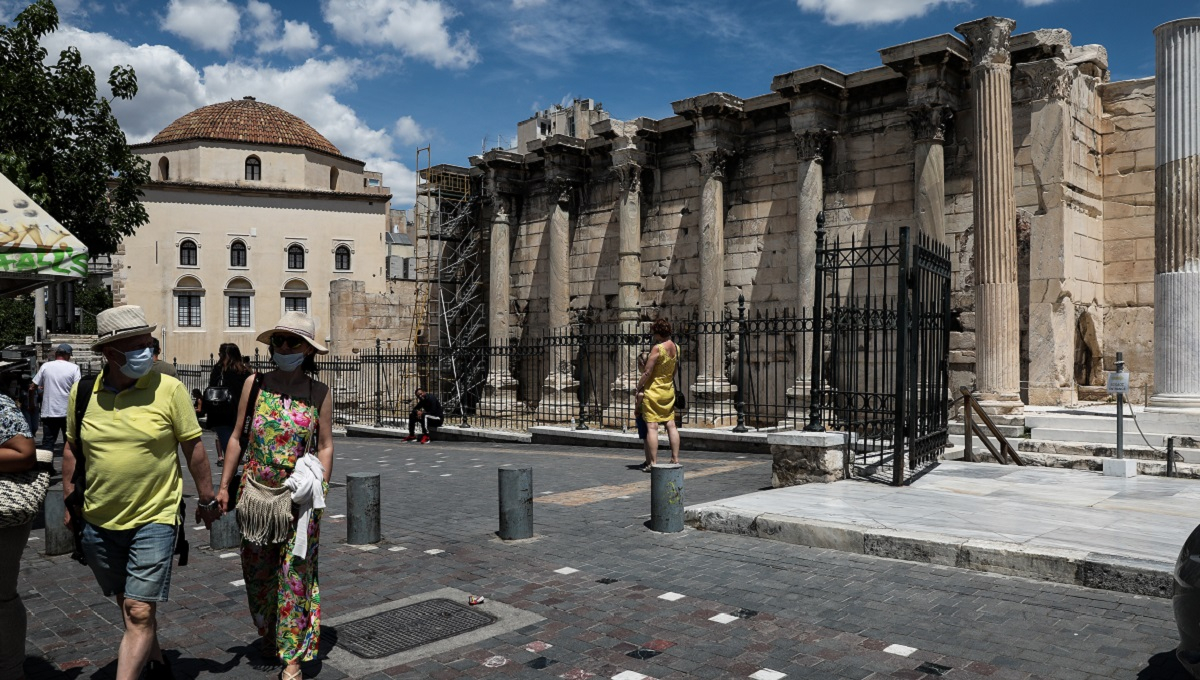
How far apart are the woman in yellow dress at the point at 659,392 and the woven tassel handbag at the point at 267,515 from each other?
22.5 feet

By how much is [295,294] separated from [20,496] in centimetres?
4426

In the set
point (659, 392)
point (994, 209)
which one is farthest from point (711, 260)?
point (659, 392)

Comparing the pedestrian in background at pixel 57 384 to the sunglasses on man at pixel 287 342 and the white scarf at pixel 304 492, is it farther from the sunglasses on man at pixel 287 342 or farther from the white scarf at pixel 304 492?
the white scarf at pixel 304 492

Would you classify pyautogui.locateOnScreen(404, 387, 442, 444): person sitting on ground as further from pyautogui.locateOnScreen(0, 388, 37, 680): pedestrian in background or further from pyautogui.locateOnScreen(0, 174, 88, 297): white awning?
pyautogui.locateOnScreen(0, 388, 37, 680): pedestrian in background

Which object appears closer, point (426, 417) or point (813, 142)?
point (813, 142)

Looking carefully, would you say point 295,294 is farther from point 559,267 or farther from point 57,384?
point 57,384

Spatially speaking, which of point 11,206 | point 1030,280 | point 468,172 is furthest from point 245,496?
point 468,172

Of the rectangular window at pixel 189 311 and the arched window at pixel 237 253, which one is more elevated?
the arched window at pixel 237 253

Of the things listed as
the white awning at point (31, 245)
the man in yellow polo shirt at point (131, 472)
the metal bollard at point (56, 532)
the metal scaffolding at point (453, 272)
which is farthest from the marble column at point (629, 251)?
the man in yellow polo shirt at point (131, 472)

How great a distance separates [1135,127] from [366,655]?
1531 centimetres

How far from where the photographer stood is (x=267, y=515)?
13.9ft

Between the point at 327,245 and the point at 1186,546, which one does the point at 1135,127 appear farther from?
the point at 327,245

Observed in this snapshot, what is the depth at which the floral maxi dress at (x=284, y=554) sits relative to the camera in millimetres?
4281

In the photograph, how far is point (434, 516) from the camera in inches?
346
